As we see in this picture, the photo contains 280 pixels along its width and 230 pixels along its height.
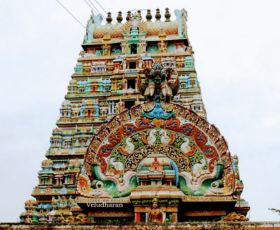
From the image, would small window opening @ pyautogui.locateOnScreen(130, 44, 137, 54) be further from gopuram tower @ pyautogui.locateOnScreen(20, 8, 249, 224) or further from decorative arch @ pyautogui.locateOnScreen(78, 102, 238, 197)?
decorative arch @ pyautogui.locateOnScreen(78, 102, 238, 197)

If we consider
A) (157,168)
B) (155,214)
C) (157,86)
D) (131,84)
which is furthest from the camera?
(131,84)

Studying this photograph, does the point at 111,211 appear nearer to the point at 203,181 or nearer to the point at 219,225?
the point at 203,181

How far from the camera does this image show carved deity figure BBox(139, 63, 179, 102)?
23.1 metres

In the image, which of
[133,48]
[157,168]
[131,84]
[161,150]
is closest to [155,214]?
[157,168]

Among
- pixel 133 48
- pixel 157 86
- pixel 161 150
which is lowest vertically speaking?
pixel 161 150

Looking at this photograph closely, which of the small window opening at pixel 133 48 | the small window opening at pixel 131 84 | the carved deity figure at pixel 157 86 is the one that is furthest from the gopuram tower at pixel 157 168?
the small window opening at pixel 133 48

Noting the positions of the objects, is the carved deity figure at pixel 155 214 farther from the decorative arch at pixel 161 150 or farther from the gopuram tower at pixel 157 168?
the decorative arch at pixel 161 150

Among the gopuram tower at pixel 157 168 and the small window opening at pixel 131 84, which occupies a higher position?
the small window opening at pixel 131 84

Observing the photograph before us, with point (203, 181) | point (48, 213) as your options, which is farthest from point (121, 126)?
point (48, 213)

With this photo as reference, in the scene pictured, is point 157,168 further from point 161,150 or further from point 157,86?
point 157,86

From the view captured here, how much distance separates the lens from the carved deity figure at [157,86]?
2308 cm

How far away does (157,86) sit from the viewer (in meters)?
23.3

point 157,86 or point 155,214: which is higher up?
point 157,86

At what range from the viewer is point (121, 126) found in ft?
74.1
